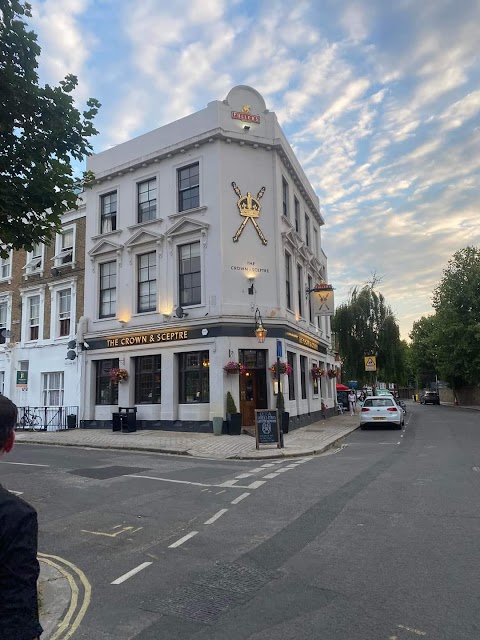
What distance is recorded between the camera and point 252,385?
20.2 metres

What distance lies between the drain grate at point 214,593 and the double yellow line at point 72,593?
1.94 ft

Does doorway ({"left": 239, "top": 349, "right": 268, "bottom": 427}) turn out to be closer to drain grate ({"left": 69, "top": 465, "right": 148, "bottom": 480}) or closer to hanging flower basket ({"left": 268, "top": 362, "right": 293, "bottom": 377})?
hanging flower basket ({"left": 268, "top": 362, "right": 293, "bottom": 377})

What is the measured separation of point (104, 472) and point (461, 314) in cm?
4006

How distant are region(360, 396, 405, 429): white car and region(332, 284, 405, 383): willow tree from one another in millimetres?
16157

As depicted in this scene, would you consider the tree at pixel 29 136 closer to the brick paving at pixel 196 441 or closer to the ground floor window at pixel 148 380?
the brick paving at pixel 196 441

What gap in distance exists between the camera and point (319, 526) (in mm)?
6457

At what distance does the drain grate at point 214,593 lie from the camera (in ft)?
13.4

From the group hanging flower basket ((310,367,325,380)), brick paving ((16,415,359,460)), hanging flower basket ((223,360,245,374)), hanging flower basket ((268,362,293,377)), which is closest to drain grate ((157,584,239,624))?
brick paving ((16,415,359,460))

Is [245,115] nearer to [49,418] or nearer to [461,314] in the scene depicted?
[49,418]

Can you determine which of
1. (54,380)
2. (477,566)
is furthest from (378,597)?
(54,380)

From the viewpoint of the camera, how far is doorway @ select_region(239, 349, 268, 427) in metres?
19.8

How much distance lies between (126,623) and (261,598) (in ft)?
3.86

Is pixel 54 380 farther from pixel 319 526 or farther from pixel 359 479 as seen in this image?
pixel 319 526

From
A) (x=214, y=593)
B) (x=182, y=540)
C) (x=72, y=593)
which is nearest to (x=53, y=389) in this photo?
(x=182, y=540)
